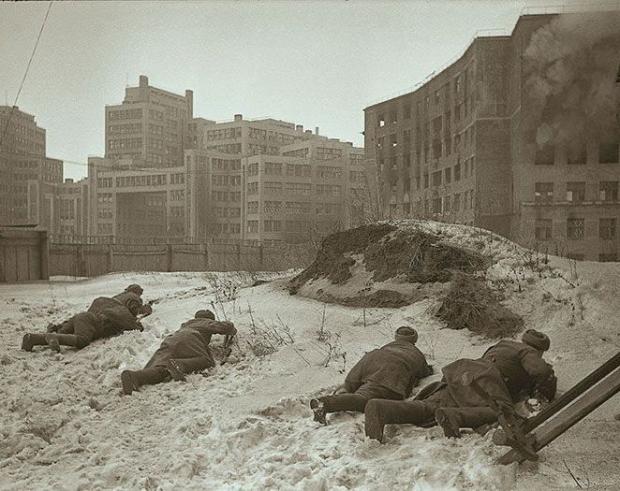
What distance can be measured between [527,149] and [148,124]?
12545 mm

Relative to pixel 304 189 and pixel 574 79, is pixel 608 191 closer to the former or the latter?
pixel 574 79

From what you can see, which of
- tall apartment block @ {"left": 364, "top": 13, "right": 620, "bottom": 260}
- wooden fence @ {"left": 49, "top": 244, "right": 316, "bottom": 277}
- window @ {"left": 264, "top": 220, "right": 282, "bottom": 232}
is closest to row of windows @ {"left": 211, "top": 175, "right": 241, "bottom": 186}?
window @ {"left": 264, "top": 220, "right": 282, "bottom": 232}

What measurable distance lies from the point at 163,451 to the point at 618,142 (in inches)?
375

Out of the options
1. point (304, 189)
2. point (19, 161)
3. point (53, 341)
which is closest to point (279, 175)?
point (304, 189)

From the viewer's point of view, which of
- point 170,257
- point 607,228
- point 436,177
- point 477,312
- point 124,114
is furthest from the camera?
point 436,177

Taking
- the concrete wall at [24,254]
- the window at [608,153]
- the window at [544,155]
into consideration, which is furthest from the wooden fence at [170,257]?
the window at [544,155]

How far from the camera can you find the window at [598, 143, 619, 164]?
9724 mm

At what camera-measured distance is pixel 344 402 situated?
3.83 metres

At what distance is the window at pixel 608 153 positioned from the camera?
31.9 ft

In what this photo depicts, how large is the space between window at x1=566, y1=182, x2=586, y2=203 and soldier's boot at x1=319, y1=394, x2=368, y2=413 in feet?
26.7

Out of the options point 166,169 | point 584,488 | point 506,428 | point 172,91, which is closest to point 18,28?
point 172,91

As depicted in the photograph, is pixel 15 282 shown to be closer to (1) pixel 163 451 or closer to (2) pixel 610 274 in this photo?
(1) pixel 163 451

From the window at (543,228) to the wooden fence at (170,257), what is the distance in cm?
555

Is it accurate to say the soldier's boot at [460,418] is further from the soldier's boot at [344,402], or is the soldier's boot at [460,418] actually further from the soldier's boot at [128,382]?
the soldier's boot at [128,382]
